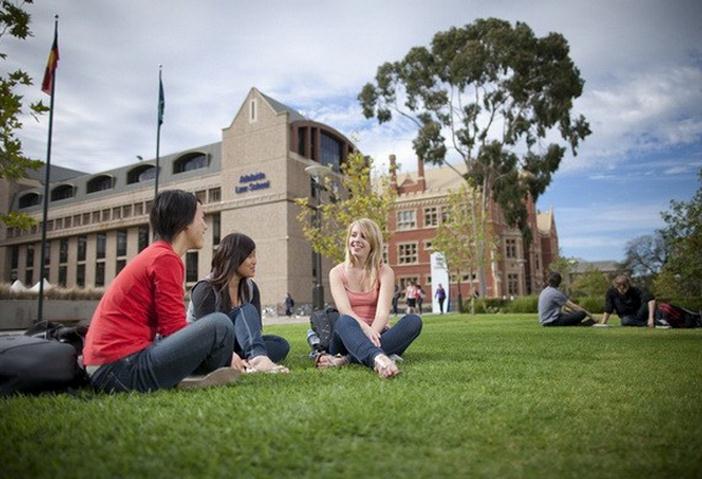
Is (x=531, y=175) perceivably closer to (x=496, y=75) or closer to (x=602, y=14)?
(x=496, y=75)

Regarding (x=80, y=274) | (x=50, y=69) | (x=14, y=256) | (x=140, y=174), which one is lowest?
(x=80, y=274)

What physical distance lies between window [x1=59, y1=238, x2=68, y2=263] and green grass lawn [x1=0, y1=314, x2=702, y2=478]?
59.3 meters

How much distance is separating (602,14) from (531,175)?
1904cm

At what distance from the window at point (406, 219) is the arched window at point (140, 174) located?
2685 centimetres

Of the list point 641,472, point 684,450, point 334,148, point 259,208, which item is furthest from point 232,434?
point 334,148

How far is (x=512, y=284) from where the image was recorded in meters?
50.7

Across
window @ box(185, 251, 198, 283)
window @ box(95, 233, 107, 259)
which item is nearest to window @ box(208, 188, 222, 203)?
window @ box(185, 251, 198, 283)

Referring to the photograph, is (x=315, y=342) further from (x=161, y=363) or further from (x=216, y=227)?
(x=216, y=227)

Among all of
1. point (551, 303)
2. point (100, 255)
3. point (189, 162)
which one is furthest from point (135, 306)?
point (100, 255)

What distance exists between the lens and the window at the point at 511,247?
50750 mm

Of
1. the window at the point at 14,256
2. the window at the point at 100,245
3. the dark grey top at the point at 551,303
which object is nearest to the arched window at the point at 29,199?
the window at the point at 14,256

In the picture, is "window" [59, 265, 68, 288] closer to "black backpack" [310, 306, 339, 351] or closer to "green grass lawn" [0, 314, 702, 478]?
"black backpack" [310, 306, 339, 351]

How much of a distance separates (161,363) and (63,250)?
60.2m

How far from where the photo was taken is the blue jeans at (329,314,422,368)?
13.2 feet
